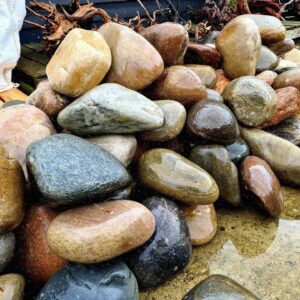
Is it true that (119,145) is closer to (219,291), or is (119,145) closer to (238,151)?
(238,151)

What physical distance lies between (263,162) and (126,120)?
1.06 metres

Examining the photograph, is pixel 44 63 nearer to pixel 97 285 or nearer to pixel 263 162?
pixel 263 162

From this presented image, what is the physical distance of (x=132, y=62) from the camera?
2660 millimetres

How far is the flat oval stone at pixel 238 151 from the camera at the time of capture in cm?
274

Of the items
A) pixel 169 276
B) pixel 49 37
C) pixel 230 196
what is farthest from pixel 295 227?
pixel 49 37

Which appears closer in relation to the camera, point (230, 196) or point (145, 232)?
point (145, 232)

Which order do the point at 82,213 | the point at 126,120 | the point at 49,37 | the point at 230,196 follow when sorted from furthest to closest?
the point at 49,37, the point at 230,196, the point at 126,120, the point at 82,213

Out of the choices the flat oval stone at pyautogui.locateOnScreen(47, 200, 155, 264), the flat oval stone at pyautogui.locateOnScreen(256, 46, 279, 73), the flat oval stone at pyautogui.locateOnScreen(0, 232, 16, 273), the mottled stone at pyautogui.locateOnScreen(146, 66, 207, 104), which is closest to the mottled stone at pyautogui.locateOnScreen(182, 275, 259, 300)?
the flat oval stone at pyautogui.locateOnScreen(47, 200, 155, 264)

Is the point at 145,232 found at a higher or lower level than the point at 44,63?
higher

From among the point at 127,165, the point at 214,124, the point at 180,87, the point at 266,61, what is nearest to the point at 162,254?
the point at 127,165

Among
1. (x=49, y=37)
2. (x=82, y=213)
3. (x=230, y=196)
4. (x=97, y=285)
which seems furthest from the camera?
(x=49, y=37)

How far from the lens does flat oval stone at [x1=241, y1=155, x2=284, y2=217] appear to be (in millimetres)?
2449

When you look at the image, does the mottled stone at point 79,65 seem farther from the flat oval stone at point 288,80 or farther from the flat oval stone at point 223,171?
the flat oval stone at point 288,80

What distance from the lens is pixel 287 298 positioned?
1927 mm
